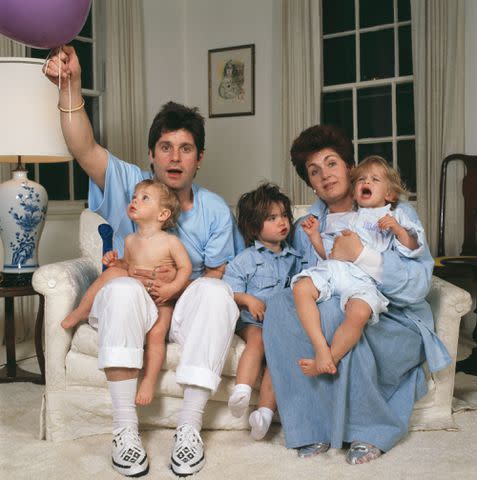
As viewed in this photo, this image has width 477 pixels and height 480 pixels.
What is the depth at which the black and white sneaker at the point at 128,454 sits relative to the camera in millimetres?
1999

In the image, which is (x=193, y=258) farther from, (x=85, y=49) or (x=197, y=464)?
(x=85, y=49)

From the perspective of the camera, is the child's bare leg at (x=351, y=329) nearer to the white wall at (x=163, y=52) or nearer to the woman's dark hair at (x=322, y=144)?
the woman's dark hair at (x=322, y=144)

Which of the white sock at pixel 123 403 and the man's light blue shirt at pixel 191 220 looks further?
the man's light blue shirt at pixel 191 220

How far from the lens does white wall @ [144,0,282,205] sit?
5020 mm

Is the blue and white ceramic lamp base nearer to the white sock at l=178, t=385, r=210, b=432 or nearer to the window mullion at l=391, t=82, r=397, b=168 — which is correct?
the white sock at l=178, t=385, r=210, b=432

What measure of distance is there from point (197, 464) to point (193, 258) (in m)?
0.82

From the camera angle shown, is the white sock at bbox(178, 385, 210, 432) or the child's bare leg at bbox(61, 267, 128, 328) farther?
the child's bare leg at bbox(61, 267, 128, 328)

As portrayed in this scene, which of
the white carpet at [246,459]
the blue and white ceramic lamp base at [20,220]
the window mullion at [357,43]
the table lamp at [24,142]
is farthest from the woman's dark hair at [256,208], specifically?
the window mullion at [357,43]

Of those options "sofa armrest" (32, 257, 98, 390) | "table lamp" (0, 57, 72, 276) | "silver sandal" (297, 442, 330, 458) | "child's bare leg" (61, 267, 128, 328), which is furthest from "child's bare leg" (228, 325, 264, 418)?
"table lamp" (0, 57, 72, 276)

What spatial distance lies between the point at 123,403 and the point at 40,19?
3.79ft

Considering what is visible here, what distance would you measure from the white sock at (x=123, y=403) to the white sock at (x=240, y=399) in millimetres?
316

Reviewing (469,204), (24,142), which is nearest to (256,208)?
(24,142)

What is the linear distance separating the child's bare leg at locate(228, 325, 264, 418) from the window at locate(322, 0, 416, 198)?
2744mm

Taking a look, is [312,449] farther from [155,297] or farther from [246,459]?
[155,297]
